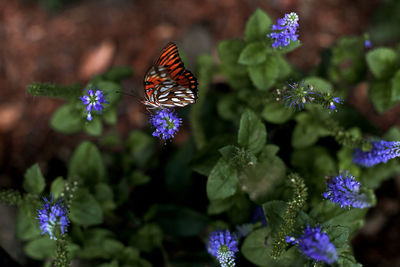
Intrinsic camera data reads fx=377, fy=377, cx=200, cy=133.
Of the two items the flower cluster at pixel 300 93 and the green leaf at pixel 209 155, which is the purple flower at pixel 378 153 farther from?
the green leaf at pixel 209 155

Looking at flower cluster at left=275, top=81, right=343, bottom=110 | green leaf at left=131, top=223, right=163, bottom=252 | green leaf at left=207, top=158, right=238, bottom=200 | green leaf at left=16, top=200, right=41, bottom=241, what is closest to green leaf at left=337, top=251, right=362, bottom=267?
green leaf at left=207, top=158, right=238, bottom=200

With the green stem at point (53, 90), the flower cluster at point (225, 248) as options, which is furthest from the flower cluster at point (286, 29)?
the green stem at point (53, 90)

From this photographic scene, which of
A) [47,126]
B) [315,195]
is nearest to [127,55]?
[47,126]

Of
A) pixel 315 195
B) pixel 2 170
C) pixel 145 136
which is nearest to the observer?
pixel 315 195

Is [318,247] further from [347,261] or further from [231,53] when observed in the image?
[231,53]

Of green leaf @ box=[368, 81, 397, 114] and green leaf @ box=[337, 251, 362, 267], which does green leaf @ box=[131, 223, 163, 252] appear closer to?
green leaf @ box=[337, 251, 362, 267]

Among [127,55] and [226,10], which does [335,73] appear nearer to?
[226,10]
